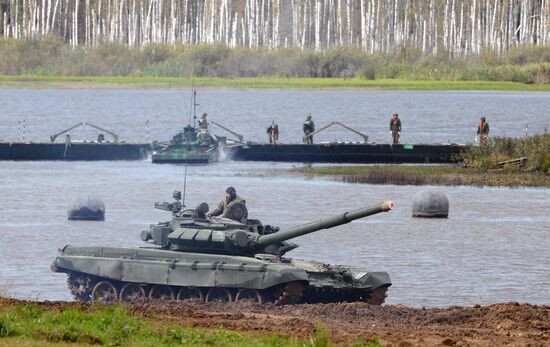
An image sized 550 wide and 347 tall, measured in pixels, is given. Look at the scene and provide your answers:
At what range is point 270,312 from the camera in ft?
84.5

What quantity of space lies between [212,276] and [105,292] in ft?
8.15

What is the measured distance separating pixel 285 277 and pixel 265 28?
4964 inches

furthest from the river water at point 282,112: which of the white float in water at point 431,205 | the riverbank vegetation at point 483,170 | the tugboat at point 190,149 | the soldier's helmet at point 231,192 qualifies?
the soldier's helmet at point 231,192

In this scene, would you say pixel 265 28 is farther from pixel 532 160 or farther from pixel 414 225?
pixel 414 225

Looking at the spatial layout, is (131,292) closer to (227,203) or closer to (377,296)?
(227,203)

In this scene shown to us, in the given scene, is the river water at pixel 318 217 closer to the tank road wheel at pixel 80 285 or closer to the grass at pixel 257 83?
the tank road wheel at pixel 80 285

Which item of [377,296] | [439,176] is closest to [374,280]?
[377,296]

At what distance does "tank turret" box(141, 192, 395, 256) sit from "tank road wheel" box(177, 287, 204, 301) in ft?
2.86

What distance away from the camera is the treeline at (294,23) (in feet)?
490

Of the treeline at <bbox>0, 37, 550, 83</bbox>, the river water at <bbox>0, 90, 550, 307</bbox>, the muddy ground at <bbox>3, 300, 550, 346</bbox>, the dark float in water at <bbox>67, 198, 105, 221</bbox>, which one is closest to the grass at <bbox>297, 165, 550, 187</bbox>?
the river water at <bbox>0, 90, 550, 307</bbox>

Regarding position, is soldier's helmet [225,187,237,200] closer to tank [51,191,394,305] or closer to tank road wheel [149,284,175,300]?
tank [51,191,394,305]

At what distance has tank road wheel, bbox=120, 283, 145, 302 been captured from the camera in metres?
28.1

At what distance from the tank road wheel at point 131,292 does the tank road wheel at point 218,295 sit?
1406 millimetres

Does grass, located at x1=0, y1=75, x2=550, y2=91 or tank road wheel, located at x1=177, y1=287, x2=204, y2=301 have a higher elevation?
grass, located at x1=0, y1=75, x2=550, y2=91
